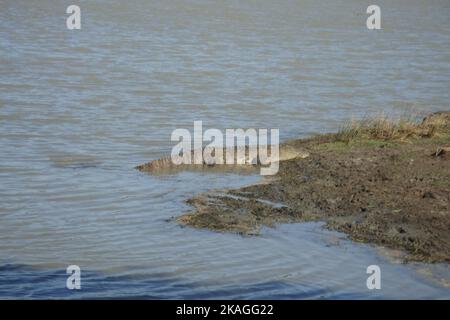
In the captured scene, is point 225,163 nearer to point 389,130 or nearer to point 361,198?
→ point 361,198

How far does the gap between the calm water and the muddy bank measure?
270 millimetres

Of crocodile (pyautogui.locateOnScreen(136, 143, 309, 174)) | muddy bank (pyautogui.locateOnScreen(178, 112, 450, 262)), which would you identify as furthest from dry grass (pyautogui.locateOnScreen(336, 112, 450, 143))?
crocodile (pyautogui.locateOnScreen(136, 143, 309, 174))

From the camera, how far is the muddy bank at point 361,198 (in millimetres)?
8117

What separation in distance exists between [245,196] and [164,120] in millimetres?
5641

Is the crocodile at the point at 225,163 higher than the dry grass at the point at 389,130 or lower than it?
lower

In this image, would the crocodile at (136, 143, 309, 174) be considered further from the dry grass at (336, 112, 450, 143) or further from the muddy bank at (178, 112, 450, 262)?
the dry grass at (336, 112, 450, 143)

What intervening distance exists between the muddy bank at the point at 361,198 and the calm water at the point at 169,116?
0.89 ft

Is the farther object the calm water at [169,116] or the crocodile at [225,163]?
the crocodile at [225,163]

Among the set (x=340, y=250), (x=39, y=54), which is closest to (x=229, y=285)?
(x=340, y=250)

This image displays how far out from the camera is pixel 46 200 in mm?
9773

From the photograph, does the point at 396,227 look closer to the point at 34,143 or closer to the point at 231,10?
the point at 34,143

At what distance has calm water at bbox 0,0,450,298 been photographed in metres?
7.35

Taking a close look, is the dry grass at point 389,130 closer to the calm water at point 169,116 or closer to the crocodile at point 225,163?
the crocodile at point 225,163

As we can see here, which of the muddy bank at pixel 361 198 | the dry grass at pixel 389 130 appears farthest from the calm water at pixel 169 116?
the dry grass at pixel 389 130
